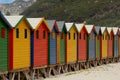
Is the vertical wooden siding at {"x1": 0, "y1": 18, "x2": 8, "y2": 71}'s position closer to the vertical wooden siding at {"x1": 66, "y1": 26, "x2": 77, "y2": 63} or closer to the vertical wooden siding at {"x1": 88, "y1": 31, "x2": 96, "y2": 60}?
the vertical wooden siding at {"x1": 66, "y1": 26, "x2": 77, "y2": 63}

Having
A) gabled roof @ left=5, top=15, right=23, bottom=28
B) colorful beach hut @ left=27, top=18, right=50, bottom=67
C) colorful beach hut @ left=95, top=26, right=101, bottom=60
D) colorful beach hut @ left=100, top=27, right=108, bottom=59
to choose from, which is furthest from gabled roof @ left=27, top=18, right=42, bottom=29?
colorful beach hut @ left=100, top=27, right=108, bottom=59

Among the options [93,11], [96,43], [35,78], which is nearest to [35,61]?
[35,78]

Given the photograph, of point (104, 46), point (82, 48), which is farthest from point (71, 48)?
point (104, 46)

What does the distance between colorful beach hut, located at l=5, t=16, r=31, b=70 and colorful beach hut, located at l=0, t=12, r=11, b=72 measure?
44cm

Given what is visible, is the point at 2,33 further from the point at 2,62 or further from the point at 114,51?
the point at 114,51

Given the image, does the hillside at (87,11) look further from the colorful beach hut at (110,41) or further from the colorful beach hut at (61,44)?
the colorful beach hut at (61,44)

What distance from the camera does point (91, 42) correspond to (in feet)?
159

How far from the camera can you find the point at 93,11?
167625 mm

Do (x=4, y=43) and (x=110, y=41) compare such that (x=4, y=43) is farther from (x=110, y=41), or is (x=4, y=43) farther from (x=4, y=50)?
(x=110, y=41)

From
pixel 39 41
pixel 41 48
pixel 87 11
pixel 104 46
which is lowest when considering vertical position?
pixel 104 46

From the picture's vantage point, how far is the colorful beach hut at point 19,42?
28.4m

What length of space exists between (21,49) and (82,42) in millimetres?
16066

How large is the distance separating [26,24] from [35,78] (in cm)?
449

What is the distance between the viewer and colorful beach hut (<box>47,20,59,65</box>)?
117 ft
